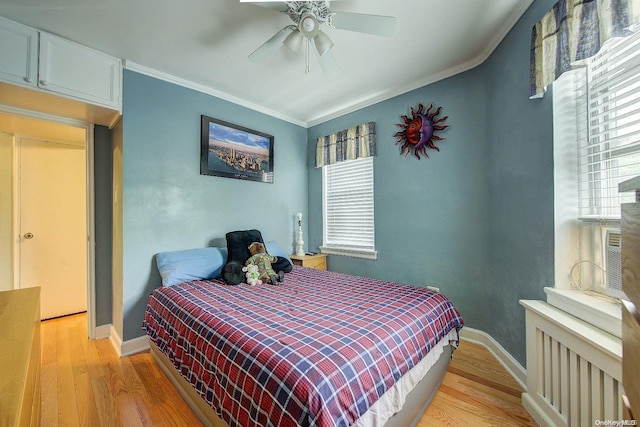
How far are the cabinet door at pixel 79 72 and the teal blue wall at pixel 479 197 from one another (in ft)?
8.21

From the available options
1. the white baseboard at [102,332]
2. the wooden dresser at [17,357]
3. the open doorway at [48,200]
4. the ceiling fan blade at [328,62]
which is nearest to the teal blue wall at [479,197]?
the ceiling fan blade at [328,62]

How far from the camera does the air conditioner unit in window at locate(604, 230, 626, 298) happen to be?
120 centimetres

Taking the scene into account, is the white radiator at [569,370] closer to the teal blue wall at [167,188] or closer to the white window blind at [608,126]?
the white window blind at [608,126]

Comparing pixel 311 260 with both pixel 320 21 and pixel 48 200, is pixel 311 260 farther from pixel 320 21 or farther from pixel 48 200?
pixel 48 200

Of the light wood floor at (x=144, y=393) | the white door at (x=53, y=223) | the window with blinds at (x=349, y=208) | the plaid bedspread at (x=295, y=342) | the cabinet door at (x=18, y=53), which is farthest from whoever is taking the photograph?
the window with blinds at (x=349, y=208)

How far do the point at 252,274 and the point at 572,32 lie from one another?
2629mm

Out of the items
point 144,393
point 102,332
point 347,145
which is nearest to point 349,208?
point 347,145

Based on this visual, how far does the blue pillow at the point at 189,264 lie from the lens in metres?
2.17

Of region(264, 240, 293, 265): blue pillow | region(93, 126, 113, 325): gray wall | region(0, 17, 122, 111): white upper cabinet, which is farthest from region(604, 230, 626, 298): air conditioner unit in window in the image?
region(93, 126, 113, 325): gray wall

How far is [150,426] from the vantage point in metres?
1.42

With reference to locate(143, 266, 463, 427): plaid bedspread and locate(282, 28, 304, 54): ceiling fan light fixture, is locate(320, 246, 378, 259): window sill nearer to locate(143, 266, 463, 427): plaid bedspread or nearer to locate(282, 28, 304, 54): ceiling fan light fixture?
locate(143, 266, 463, 427): plaid bedspread

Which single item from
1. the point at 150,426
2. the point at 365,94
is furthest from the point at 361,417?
the point at 365,94

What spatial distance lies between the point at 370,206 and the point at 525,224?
160 centimetres

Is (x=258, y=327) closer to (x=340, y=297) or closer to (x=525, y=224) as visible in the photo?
(x=340, y=297)
